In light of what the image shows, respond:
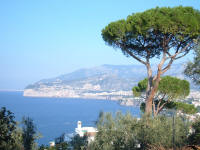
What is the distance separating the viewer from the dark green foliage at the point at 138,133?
5613 mm

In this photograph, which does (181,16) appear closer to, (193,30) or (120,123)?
(193,30)

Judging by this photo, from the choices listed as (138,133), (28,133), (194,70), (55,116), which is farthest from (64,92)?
(138,133)

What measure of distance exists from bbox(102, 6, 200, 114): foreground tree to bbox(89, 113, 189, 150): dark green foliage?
5.77ft

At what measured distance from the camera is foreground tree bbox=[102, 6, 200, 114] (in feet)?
27.0

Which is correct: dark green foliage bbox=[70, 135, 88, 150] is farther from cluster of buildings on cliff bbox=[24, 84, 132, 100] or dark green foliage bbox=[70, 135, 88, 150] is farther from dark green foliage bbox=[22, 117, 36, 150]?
cluster of buildings on cliff bbox=[24, 84, 132, 100]

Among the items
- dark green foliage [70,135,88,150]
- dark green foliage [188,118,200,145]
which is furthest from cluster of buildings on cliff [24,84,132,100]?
dark green foliage [188,118,200,145]

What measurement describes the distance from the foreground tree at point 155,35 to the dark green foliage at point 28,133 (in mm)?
3589

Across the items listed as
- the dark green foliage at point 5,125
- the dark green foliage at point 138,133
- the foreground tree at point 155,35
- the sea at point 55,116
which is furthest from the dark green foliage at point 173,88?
the dark green foliage at point 5,125

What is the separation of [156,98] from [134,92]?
1099 mm

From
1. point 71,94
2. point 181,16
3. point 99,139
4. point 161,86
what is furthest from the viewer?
point 71,94

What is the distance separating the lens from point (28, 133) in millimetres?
5969

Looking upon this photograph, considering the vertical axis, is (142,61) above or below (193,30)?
below

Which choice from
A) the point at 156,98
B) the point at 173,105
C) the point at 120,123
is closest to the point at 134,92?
the point at 156,98

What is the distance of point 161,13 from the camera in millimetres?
8477
